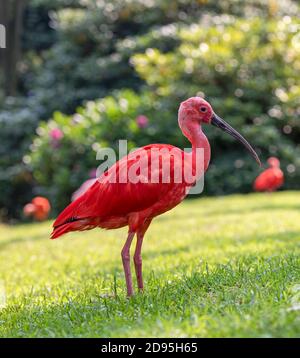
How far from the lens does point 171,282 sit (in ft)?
17.1

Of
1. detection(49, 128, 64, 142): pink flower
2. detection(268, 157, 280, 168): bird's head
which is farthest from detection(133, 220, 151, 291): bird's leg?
detection(49, 128, 64, 142): pink flower

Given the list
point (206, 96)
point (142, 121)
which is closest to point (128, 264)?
point (142, 121)

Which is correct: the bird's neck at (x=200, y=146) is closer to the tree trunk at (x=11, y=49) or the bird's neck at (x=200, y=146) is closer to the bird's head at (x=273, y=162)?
the bird's head at (x=273, y=162)

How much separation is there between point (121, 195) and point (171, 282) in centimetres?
83

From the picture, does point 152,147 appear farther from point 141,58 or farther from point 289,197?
point 141,58

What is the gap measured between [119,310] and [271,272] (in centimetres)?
110

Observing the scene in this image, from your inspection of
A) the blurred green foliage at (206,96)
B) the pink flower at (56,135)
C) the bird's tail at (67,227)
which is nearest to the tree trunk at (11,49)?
the blurred green foliage at (206,96)

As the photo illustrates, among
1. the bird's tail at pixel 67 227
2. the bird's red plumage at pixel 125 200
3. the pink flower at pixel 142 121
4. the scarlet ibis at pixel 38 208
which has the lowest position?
the scarlet ibis at pixel 38 208

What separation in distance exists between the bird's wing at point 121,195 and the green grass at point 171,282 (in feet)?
1.93

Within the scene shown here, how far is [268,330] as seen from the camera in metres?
3.43

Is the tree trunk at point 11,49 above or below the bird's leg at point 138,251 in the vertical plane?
above

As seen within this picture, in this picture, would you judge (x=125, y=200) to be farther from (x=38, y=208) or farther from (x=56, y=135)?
(x=56, y=135)

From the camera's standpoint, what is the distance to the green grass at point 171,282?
3.74 m
